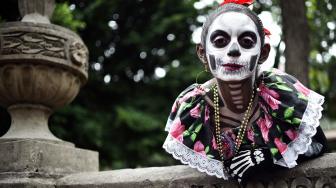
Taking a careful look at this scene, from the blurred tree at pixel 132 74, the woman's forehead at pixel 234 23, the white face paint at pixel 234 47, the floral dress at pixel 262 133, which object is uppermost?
the woman's forehead at pixel 234 23

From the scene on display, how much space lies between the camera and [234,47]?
8.09ft

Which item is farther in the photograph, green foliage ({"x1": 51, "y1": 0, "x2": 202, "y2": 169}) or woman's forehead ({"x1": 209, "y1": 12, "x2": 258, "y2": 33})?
green foliage ({"x1": 51, "y1": 0, "x2": 202, "y2": 169})

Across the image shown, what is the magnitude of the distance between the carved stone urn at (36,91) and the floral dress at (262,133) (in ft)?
3.37

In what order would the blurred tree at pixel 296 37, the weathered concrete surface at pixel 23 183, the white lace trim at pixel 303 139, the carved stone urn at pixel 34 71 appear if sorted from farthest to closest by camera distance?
the blurred tree at pixel 296 37 → the carved stone urn at pixel 34 71 → the weathered concrete surface at pixel 23 183 → the white lace trim at pixel 303 139

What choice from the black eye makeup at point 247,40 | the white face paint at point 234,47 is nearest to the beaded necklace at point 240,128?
the white face paint at point 234,47

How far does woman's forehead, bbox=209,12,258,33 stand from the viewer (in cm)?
248

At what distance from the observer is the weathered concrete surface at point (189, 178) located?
7.95 feet

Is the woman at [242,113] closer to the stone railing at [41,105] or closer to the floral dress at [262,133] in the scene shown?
the floral dress at [262,133]

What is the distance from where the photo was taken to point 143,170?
3.04 metres

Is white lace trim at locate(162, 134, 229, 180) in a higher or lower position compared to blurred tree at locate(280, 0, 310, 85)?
lower

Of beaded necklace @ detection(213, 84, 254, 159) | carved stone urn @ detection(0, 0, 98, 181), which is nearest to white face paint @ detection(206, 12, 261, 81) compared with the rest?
beaded necklace @ detection(213, 84, 254, 159)

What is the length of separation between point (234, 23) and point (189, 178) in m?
0.94

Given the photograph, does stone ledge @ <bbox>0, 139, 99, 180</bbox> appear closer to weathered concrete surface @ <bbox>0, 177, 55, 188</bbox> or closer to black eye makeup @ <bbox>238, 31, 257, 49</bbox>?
weathered concrete surface @ <bbox>0, 177, 55, 188</bbox>

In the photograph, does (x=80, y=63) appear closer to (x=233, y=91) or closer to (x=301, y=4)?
(x=233, y=91)
